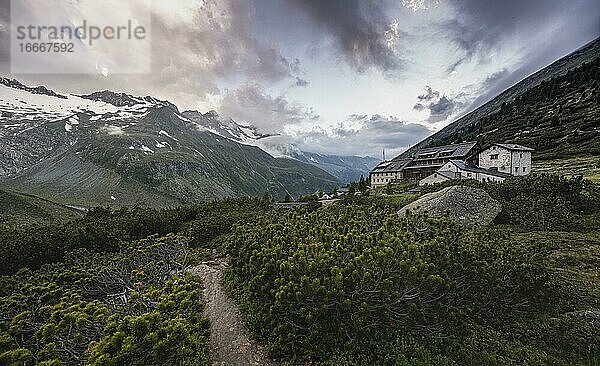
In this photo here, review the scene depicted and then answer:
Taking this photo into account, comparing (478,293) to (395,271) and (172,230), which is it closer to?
(395,271)

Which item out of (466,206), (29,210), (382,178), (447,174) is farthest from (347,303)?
(29,210)

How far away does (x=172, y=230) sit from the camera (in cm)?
2109

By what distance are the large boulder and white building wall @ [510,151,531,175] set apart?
28.1 metres

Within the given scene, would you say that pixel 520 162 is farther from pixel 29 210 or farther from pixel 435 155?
pixel 29 210

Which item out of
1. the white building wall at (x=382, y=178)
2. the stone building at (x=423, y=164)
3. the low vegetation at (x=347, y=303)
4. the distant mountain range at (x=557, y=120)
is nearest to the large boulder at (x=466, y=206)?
the low vegetation at (x=347, y=303)

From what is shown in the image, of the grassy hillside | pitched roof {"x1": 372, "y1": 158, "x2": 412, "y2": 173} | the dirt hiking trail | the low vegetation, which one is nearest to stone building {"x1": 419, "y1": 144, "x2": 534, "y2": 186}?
pitched roof {"x1": 372, "y1": 158, "x2": 412, "y2": 173}

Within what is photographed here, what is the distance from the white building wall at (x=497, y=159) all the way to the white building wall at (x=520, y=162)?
1.25 feet

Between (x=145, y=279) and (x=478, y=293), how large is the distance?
458 inches

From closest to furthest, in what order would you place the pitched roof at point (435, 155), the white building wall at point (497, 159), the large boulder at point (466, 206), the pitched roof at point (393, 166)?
1. the large boulder at point (466, 206)
2. the white building wall at point (497, 159)
3. the pitched roof at point (435, 155)
4. the pitched roof at point (393, 166)

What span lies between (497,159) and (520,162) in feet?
9.22

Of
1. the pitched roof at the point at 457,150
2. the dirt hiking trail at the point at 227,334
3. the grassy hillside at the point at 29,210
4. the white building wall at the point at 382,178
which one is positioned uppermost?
the pitched roof at the point at 457,150

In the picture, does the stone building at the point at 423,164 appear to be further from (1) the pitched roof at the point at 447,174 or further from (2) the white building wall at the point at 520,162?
(1) the pitched roof at the point at 447,174

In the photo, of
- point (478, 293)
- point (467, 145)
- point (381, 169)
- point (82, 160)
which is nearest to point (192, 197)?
point (82, 160)

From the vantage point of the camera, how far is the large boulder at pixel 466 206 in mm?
17609
